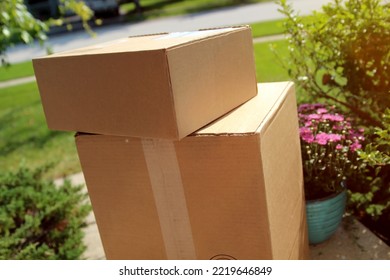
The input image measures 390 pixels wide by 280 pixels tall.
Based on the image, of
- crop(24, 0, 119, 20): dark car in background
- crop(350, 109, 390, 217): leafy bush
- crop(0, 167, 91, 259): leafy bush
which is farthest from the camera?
crop(24, 0, 119, 20): dark car in background

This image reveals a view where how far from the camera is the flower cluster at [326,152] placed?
2.17 metres

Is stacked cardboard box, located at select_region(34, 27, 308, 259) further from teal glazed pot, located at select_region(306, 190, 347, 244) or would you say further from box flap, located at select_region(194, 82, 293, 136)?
teal glazed pot, located at select_region(306, 190, 347, 244)

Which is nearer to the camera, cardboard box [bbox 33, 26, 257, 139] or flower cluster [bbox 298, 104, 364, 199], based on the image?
cardboard box [bbox 33, 26, 257, 139]

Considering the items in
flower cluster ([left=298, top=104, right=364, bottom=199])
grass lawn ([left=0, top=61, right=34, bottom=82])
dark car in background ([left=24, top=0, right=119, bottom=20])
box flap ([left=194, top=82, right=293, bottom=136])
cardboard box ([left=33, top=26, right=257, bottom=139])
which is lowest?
grass lawn ([left=0, top=61, right=34, bottom=82])

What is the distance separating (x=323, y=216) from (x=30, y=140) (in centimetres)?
431

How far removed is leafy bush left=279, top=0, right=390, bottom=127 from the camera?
2375 millimetres

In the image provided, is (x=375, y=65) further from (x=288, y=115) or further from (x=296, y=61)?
(x=288, y=115)

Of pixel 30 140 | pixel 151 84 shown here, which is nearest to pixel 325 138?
pixel 151 84

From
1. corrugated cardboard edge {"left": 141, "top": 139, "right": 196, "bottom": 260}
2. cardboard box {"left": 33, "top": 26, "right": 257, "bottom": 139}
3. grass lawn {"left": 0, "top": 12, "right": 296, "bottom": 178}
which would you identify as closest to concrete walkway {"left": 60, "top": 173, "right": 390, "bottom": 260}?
corrugated cardboard edge {"left": 141, "top": 139, "right": 196, "bottom": 260}

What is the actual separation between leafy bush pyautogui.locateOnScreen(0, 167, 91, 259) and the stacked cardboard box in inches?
33.3

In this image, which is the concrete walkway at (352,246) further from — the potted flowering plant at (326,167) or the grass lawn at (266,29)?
the grass lawn at (266,29)

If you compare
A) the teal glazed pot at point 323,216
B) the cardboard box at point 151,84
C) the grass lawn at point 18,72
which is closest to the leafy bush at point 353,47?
the teal glazed pot at point 323,216

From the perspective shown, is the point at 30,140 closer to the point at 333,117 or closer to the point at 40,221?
the point at 40,221
